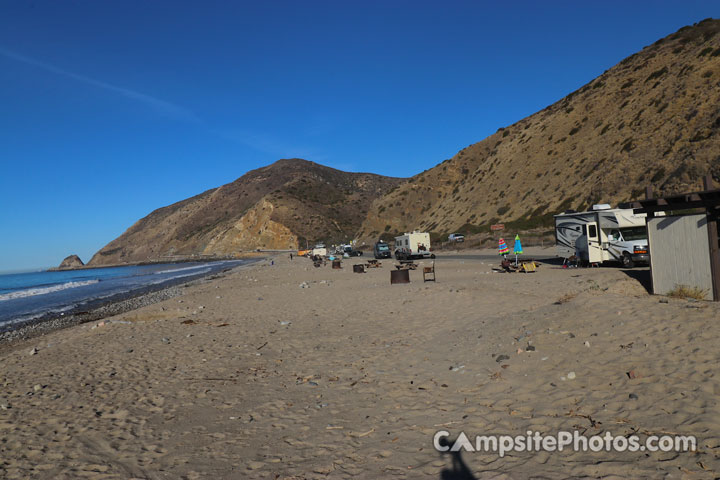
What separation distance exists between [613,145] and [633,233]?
100ft

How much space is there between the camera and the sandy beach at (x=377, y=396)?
176 inches

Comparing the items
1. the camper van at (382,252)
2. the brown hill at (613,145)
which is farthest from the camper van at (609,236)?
the camper van at (382,252)

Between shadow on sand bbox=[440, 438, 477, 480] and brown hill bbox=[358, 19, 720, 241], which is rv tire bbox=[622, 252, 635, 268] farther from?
shadow on sand bbox=[440, 438, 477, 480]

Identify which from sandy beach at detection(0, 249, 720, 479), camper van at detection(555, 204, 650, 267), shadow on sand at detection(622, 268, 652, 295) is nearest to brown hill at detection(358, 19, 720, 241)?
camper van at detection(555, 204, 650, 267)

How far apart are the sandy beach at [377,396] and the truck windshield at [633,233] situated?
11735mm

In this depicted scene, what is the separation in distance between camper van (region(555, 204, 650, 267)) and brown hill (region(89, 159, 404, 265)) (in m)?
98.1

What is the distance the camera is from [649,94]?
4634 centimetres

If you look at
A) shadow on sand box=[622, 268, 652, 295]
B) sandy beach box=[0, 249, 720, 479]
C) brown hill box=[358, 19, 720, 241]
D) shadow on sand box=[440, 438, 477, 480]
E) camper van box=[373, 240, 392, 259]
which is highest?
brown hill box=[358, 19, 720, 241]

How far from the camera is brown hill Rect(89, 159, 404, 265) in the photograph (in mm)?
123244

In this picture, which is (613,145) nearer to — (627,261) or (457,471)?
(627,261)

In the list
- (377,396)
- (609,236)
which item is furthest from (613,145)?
(377,396)

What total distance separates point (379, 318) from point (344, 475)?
8.13 m

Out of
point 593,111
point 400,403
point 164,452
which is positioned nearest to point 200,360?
point 164,452

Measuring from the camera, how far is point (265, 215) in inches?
5005
